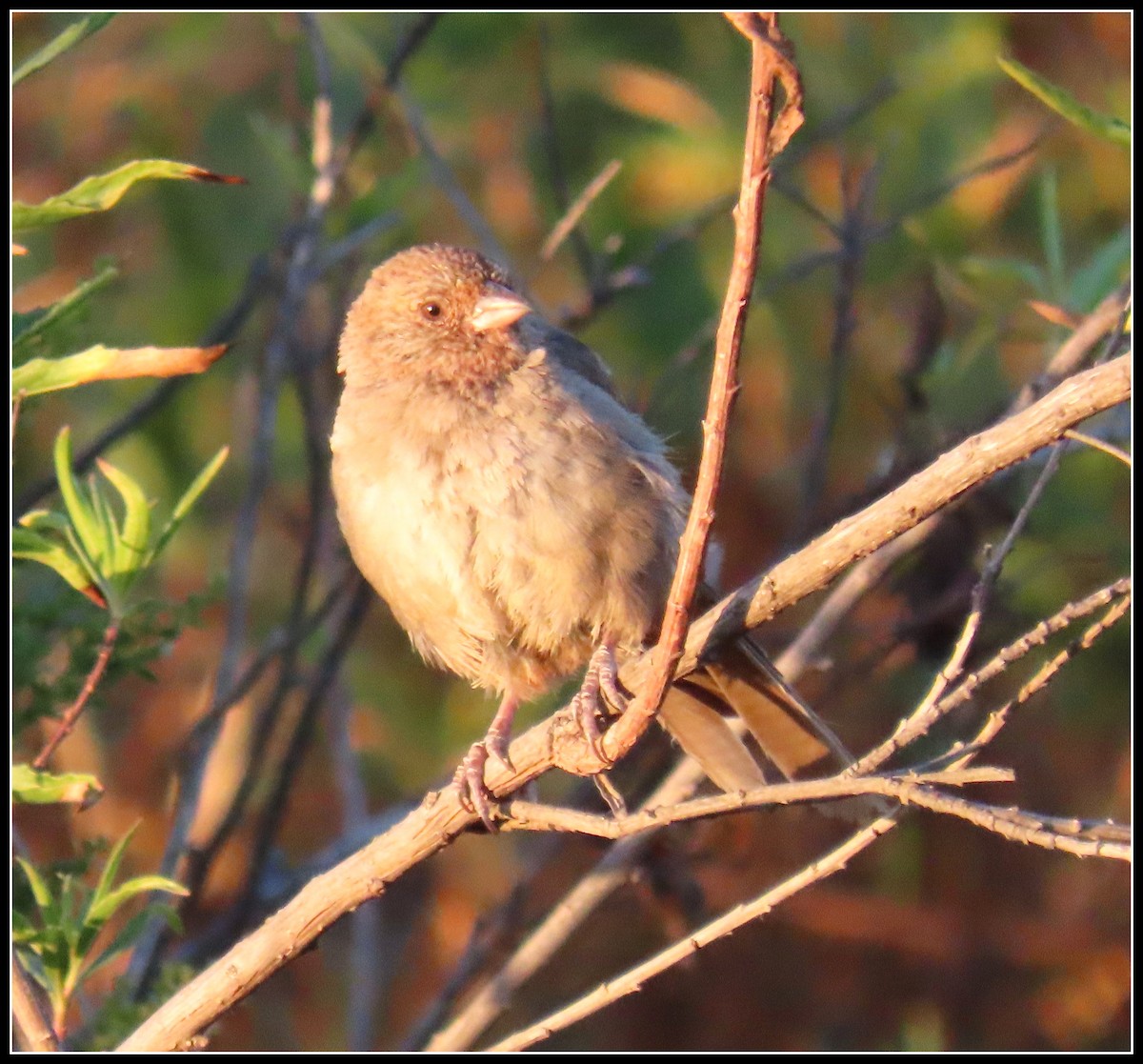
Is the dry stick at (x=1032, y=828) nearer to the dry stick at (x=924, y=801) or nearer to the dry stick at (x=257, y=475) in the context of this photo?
the dry stick at (x=924, y=801)

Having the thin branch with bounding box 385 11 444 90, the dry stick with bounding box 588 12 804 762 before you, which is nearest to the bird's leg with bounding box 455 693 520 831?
the dry stick with bounding box 588 12 804 762

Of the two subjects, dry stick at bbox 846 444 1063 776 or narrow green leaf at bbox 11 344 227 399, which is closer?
dry stick at bbox 846 444 1063 776

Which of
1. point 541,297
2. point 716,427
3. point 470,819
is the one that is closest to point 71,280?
point 541,297

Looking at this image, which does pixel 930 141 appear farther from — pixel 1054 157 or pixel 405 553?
pixel 405 553

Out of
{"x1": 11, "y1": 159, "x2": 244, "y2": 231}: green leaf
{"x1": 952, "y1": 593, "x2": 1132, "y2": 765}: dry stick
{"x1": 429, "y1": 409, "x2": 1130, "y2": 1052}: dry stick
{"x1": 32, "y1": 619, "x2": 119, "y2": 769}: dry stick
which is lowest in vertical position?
{"x1": 429, "y1": 409, "x2": 1130, "y2": 1052}: dry stick

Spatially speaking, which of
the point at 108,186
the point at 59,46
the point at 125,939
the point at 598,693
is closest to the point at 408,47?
the point at 59,46

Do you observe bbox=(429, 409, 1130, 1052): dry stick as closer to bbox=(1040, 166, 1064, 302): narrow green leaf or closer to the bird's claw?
bbox=(1040, 166, 1064, 302): narrow green leaf

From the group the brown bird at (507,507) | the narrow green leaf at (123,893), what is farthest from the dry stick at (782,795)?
the narrow green leaf at (123,893)
